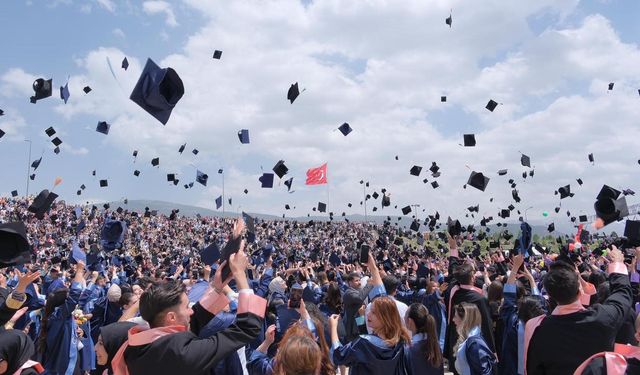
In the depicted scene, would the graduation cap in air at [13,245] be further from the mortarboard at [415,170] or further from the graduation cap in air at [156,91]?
the mortarboard at [415,170]

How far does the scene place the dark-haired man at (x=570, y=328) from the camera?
327 cm

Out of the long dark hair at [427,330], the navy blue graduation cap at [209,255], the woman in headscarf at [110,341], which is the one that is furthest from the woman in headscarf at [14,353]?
the navy blue graduation cap at [209,255]

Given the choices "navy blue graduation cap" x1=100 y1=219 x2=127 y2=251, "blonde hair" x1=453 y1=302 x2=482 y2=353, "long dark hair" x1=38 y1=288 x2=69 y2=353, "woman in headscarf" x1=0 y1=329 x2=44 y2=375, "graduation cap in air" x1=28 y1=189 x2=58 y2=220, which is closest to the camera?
"woman in headscarf" x1=0 y1=329 x2=44 y2=375

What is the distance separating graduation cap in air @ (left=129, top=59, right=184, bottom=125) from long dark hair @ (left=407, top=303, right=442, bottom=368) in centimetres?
374

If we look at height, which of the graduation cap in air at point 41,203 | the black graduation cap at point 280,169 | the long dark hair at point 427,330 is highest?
the black graduation cap at point 280,169

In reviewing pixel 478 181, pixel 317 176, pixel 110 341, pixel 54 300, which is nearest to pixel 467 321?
pixel 110 341

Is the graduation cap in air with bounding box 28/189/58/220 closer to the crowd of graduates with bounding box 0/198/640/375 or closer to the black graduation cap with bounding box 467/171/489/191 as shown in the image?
the crowd of graduates with bounding box 0/198/640/375

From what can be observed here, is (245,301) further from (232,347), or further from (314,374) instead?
(314,374)

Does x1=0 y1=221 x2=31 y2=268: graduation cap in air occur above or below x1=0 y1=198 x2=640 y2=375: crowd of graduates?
above

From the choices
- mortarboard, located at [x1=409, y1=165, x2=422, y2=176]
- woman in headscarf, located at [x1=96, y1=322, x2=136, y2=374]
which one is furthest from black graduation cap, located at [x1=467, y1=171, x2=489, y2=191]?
woman in headscarf, located at [x1=96, y1=322, x2=136, y2=374]

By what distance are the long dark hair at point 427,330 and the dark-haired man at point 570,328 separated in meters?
0.72

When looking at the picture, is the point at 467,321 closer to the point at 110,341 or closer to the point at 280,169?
the point at 110,341

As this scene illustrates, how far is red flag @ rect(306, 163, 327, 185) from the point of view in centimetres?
2622

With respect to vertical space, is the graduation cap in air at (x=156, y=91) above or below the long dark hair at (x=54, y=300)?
above
